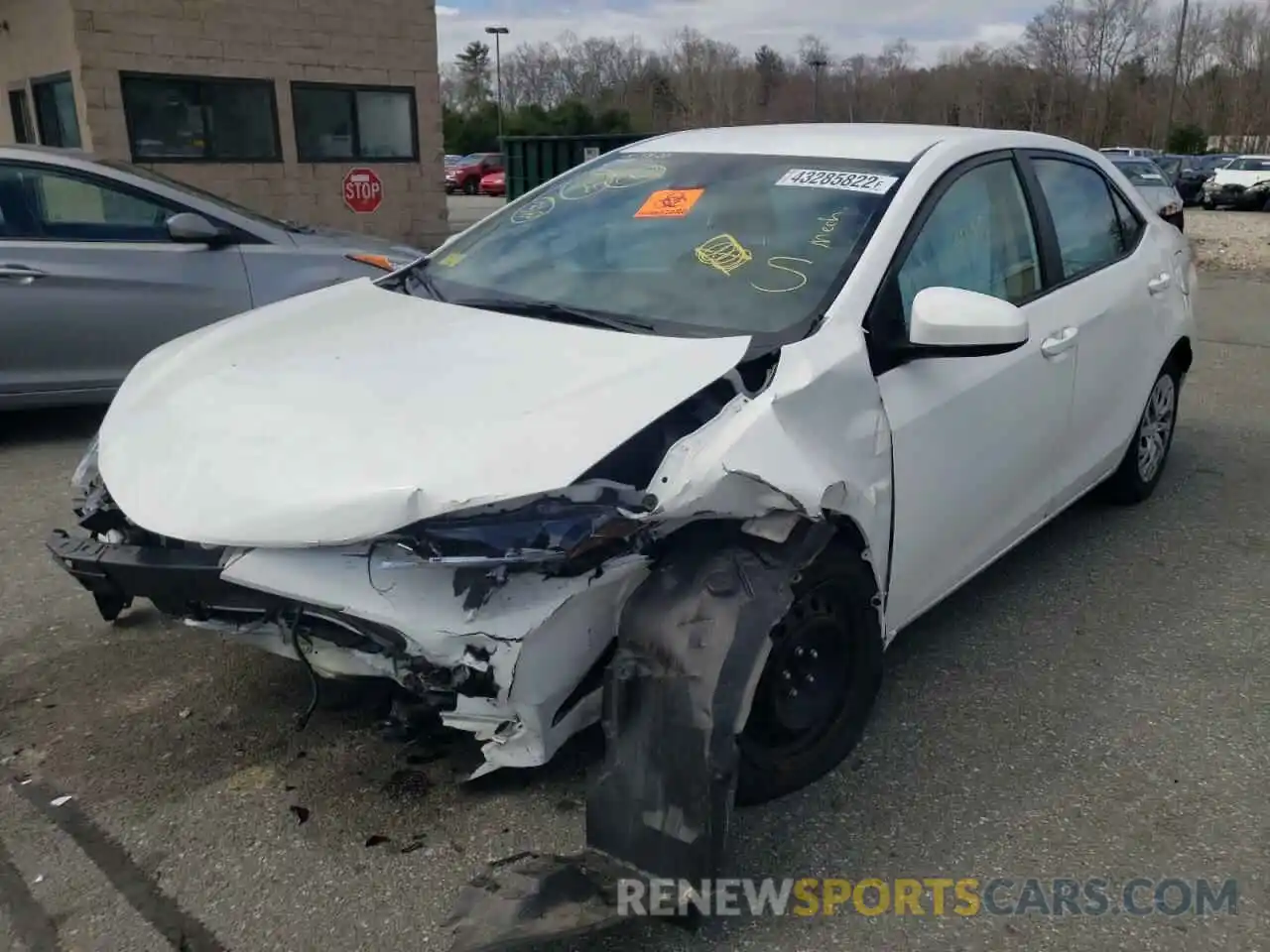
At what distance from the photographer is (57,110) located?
464 inches

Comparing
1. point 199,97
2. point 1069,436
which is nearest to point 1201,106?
point 199,97

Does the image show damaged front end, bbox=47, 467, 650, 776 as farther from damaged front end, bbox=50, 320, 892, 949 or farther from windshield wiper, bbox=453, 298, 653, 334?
windshield wiper, bbox=453, 298, 653, 334

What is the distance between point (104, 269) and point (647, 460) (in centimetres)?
451

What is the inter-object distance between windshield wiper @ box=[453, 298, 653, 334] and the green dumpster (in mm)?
11970

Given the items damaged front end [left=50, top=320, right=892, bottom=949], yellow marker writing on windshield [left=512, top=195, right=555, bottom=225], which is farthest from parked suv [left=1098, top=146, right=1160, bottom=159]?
damaged front end [left=50, top=320, right=892, bottom=949]

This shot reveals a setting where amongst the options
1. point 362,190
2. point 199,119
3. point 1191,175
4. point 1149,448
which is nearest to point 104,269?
point 1149,448

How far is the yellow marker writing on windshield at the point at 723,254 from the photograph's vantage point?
3.17 metres

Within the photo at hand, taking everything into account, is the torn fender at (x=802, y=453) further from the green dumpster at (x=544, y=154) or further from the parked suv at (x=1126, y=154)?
the parked suv at (x=1126, y=154)

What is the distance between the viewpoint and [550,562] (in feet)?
7.55

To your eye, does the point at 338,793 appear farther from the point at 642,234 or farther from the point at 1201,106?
the point at 1201,106

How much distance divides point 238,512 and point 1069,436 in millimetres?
2853

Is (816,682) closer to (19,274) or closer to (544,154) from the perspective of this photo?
(19,274)

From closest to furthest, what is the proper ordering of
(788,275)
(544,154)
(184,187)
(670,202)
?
(788,275), (670,202), (184,187), (544,154)

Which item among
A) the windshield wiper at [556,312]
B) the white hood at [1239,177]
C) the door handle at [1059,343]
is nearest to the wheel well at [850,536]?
the windshield wiper at [556,312]
